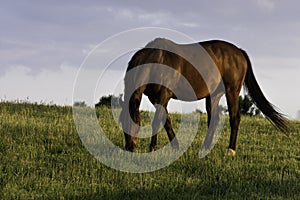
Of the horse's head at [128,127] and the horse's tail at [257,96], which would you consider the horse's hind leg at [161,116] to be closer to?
the horse's head at [128,127]

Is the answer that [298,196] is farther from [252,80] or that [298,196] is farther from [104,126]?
[104,126]

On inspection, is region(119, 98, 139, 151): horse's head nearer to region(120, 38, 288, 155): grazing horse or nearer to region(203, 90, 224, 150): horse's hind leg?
region(120, 38, 288, 155): grazing horse

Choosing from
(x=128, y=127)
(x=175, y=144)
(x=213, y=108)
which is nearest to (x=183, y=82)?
(x=213, y=108)

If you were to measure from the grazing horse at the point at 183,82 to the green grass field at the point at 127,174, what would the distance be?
2.49 ft

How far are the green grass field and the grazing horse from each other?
76cm

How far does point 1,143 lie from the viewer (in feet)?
32.4

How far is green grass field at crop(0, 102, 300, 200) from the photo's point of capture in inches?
281

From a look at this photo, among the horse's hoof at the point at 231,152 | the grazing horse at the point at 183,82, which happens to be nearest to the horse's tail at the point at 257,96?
the grazing horse at the point at 183,82

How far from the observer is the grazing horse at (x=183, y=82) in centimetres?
983

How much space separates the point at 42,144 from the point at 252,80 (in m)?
5.22

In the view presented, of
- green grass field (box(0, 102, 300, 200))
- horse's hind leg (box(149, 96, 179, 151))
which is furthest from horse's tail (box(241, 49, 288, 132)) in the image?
horse's hind leg (box(149, 96, 179, 151))

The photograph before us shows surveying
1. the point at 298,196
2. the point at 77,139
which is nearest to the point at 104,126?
the point at 77,139

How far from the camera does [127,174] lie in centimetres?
809

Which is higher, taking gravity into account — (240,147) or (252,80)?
(252,80)
